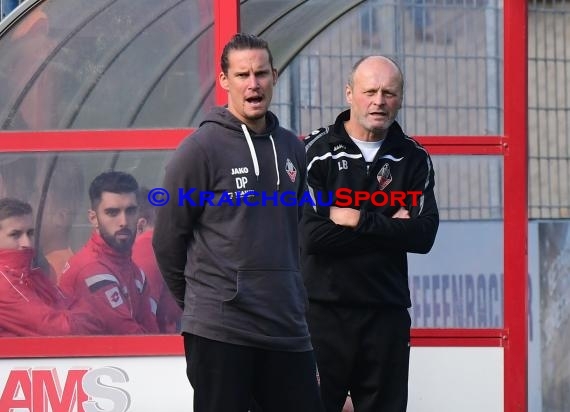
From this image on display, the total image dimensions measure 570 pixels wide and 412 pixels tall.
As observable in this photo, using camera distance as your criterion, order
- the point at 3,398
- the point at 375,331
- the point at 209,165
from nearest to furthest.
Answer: the point at 209,165
the point at 375,331
the point at 3,398

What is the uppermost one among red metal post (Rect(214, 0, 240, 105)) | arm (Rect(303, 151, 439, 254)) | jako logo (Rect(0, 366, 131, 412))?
red metal post (Rect(214, 0, 240, 105))

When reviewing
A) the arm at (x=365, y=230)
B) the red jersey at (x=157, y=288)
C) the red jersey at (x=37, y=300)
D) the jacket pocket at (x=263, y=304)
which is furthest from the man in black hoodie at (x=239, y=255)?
the red jersey at (x=37, y=300)

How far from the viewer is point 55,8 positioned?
211 inches

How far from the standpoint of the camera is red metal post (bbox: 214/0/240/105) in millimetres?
5281

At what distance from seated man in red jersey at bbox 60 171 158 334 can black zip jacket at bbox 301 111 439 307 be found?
85 centimetres

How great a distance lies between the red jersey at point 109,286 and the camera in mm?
5273

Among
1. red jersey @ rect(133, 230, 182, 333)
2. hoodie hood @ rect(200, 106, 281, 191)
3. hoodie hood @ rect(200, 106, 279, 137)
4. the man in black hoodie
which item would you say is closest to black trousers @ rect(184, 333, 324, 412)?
the man in black hoodie

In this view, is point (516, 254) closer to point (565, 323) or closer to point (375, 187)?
point (565, 323)

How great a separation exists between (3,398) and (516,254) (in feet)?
7.23

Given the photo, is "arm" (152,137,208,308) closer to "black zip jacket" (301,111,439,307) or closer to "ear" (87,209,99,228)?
"black zip jacket" (301,111,439,307)

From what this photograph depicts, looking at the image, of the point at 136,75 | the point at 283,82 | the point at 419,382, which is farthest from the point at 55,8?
the point at 419,382

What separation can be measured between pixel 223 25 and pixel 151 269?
1.05 metres

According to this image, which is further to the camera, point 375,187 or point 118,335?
point 118,335

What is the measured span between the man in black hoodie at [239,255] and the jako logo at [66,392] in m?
1.22
